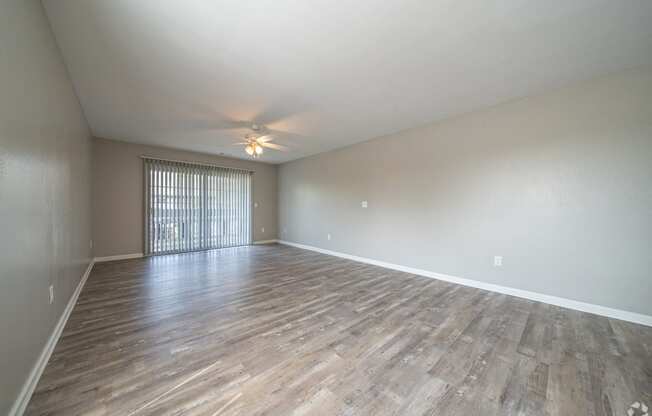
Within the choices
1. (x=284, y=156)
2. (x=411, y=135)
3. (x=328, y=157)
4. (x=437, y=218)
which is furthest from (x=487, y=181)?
(x=284, y=156)

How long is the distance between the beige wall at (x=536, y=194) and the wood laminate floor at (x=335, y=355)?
496 millimetres

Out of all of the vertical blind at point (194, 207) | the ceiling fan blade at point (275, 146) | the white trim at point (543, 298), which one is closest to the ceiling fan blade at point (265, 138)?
→ the ceiling fan blade at point (275, 146)

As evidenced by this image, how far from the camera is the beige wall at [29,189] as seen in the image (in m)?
1.16

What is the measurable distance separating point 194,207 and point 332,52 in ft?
17.0

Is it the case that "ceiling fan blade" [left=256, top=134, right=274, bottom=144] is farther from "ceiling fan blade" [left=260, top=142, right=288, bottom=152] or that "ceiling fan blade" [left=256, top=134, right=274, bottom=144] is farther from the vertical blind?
the vertical blind

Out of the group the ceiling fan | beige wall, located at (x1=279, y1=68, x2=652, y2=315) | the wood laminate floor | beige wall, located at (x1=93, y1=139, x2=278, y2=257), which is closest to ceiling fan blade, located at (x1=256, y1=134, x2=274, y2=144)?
the ceiling fan

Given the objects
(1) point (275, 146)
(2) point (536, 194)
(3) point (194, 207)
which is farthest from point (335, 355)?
(3) point (194, 207)

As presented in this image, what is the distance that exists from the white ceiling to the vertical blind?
2208mm

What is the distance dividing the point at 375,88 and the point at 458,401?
2935 mm

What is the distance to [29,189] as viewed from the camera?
1.45m

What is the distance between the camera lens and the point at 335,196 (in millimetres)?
5648

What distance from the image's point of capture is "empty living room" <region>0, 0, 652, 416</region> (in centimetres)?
142

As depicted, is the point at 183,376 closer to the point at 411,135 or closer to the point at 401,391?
the point at 401,391

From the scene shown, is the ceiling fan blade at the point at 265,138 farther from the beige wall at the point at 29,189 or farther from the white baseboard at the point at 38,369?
the white baseboard at the point at 38,369
